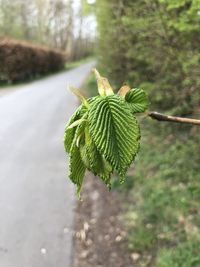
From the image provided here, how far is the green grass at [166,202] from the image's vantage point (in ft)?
15.7

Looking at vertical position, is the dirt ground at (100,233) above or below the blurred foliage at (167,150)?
below

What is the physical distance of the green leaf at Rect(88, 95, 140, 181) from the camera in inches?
24.3

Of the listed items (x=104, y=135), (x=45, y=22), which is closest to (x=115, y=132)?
(x=104, y=135)

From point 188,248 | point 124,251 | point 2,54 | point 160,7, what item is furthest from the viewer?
point 2,54

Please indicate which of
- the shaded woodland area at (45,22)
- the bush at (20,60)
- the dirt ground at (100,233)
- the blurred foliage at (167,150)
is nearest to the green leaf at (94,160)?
the blurred foliage at (167,150)

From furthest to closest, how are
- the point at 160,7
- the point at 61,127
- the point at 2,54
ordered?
the point at 2,54 → the point at 61,127 → the point at 160,7

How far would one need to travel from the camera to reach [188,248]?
15.4 feet

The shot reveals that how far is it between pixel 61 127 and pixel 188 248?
7240 mm

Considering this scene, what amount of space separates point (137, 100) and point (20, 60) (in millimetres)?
24343

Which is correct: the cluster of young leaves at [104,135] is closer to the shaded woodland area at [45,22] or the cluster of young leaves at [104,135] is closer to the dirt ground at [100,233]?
the dirt ground at [100,233]

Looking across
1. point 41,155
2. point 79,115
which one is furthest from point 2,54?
point 79,115

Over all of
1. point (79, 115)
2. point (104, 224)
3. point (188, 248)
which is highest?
point (79, 115)

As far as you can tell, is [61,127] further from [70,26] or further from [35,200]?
[70,26]

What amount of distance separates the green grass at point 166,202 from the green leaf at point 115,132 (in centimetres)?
405
